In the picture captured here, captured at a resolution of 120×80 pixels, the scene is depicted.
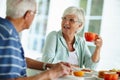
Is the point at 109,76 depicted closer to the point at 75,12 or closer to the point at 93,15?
the point at 75,12

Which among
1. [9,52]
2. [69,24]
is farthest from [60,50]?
[9,52]

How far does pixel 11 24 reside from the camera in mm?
1438

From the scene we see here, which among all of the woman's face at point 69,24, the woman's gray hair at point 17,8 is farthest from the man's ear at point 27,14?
the woman's face at point 69,24

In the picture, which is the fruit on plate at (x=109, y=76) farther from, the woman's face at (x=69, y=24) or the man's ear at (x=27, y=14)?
the woman's face at (x=69, y=24)

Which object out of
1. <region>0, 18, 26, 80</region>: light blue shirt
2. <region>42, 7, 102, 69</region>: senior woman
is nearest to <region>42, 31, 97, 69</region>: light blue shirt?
<region>42, 7, 102, 69</region>: senior woman

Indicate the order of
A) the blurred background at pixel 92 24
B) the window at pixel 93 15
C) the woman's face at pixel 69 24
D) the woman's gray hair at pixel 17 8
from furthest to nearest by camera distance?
the window at pixel 93 15
the blurred background at pixel 92 24
the woman's face at pixel 69 24
the woman's gray hair at pixel 17 8

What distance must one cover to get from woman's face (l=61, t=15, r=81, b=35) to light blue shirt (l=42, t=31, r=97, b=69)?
7cm

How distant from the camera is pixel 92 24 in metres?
3.88

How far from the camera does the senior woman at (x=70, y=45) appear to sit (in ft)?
7.91

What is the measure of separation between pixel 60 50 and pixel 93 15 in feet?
5.16

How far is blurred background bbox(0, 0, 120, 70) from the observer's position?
10.9 feet

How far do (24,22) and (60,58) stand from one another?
97cm

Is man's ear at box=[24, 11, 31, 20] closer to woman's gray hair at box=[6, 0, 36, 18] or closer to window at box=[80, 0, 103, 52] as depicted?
woman's gray hair at box=[6, 0, 36, 18]

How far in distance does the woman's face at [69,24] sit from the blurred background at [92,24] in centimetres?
71
